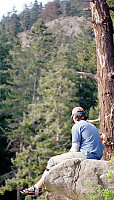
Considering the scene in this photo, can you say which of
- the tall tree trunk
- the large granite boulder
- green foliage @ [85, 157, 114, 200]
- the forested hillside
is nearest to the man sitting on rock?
the large granite boulder

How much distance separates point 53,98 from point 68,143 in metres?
3.12

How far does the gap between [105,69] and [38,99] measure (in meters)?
10.4

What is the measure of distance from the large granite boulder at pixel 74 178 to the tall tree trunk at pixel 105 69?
1427 mm

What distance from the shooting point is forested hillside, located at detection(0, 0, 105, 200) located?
13.2 m

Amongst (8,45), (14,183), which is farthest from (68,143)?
(8,45)

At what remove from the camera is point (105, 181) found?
270 centimetres

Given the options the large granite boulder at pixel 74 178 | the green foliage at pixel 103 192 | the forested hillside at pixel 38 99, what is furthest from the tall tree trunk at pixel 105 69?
the forested hillside at pixel 38 99

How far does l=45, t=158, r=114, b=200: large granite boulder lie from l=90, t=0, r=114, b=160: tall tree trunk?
143cm

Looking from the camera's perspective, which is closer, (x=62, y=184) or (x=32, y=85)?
(x=62, y=184)

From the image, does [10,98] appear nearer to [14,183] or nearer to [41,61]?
[41,61]

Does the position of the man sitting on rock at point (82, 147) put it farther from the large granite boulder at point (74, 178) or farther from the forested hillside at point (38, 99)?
the forested hillside at point (38, 99)

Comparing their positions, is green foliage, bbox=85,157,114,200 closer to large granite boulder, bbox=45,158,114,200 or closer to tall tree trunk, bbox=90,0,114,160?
large granite boulder, bbox=45,158,114,200

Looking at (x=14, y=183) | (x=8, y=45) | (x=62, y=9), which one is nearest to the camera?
(x=14, y=183)

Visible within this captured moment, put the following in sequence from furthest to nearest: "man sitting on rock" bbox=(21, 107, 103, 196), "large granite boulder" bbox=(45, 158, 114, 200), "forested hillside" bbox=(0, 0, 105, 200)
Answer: "forested hillside" bbox=(0, 0, 105, 200), "man sitting on rock" bbox=(21, 107, 103, 196), "large granite boulder" bbox=(45, 158, 114, 200)
